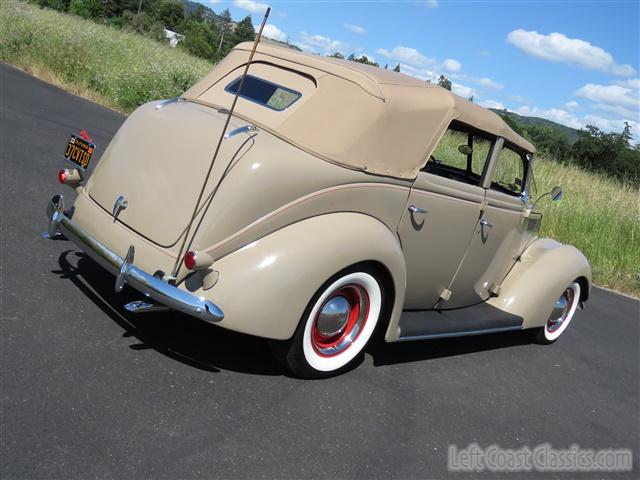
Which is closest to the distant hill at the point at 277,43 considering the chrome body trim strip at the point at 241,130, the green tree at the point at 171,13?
the chrome body trim strip at the point at 241,130

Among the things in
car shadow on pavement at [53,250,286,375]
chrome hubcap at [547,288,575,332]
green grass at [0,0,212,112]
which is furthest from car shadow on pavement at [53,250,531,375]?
green grass at [0,0,212,112]

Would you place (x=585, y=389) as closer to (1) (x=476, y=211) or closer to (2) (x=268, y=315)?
(1) (x=476, y=211)

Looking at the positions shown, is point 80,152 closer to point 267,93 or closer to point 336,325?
point 267,93

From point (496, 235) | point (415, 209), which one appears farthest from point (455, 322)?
point (415, 209)

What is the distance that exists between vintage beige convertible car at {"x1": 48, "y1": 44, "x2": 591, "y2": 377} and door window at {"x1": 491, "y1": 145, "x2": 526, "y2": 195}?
0.21 metres

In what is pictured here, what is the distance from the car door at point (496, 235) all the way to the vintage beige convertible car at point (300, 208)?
3cm

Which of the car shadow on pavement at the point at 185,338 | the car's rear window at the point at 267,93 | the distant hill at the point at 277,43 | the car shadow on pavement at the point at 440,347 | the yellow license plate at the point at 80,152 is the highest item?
the distant hill at the point at 277,43

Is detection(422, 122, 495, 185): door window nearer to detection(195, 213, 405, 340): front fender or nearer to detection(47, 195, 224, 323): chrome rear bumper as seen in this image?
detection(195, 213, 405, 340): front fender

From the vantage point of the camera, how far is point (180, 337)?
3775mm

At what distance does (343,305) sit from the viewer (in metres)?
3.67

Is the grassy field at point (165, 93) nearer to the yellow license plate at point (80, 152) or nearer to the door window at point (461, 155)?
the door window at point (461, 155)

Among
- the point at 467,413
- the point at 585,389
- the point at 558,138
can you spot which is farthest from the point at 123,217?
the point at 558,138

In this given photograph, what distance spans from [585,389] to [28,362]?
4.22 m

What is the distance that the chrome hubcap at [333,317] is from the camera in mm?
3564
